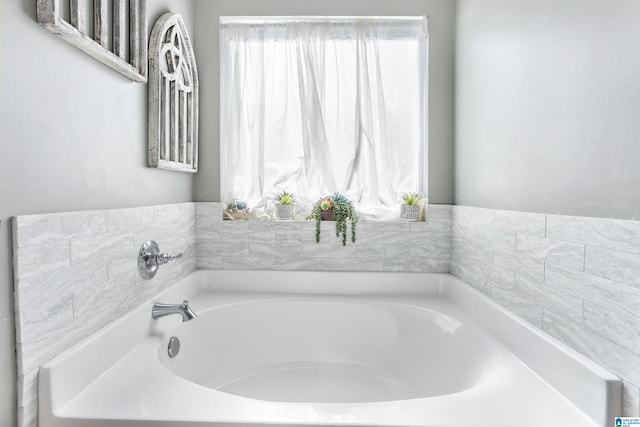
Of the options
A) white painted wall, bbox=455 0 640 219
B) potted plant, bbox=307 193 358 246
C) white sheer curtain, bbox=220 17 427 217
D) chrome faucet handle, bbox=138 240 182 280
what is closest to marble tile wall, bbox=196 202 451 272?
potted plant, bbox=307 193 358 246

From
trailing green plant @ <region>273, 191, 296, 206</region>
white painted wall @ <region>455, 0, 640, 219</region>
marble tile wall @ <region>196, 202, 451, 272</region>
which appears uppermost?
white painted wall @ <region>455, 0, 640, 219</region>

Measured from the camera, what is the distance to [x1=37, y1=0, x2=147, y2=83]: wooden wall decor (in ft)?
3.22

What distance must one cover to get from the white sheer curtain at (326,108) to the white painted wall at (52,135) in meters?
0.86

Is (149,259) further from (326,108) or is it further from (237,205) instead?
(326,108)

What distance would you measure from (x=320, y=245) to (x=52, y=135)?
144cm

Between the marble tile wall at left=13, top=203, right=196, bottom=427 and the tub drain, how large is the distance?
213 millimetres

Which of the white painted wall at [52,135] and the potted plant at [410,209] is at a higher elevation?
the white painted wall at [52,135]

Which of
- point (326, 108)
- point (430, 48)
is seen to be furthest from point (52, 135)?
point (430, 48)

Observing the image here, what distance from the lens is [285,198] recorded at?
A: 226cm

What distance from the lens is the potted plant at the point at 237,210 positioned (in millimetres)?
2250

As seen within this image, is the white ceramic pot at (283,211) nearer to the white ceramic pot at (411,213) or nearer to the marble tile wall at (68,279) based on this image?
the white ceramic pot at (411,213)

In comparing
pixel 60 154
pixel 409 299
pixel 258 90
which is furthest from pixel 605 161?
pixel 258 90

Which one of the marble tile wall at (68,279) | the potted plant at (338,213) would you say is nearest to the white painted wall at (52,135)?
the marble tile wall at (68,279)

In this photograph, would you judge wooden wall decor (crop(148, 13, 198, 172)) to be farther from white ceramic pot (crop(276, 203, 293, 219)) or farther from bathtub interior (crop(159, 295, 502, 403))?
bathtub interior (crop(159, 295, 502, 403))
